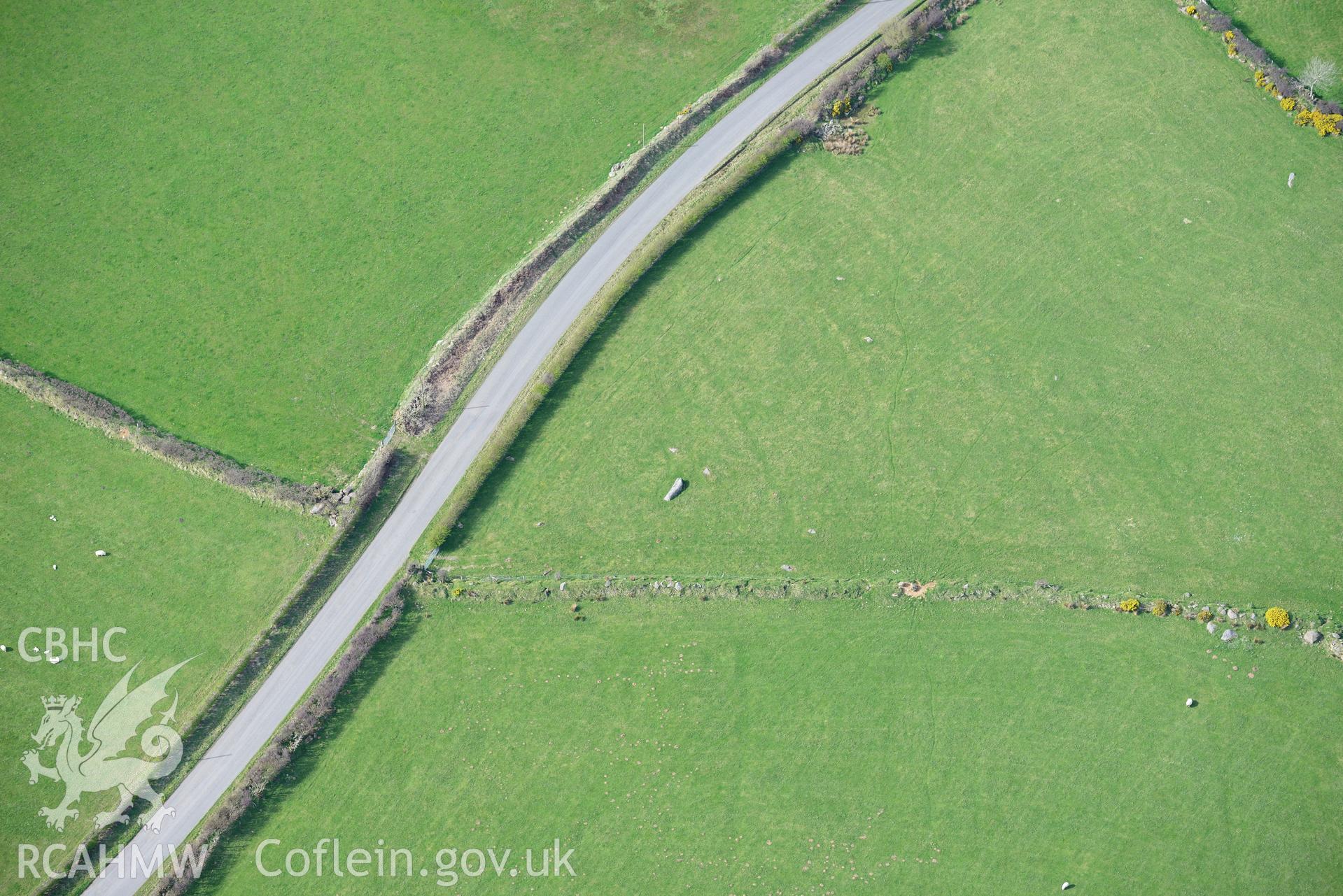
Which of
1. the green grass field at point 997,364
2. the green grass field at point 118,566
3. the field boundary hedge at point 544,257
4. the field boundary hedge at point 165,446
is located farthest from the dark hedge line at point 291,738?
the field boundary hedge at point 544,257

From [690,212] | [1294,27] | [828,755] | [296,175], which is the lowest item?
[828,755]

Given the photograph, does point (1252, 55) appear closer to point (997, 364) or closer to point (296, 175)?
point (997, 364)

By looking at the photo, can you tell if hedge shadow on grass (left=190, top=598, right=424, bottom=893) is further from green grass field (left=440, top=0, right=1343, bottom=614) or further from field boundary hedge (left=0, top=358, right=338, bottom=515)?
field boundary hedge (left=0, top=358, right=338, bottom=515)

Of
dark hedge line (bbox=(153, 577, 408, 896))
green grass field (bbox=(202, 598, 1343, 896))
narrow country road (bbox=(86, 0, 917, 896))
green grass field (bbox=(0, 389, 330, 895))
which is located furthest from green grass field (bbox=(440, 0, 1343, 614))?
green grass field (bbox=(0, 389, 330, 895))

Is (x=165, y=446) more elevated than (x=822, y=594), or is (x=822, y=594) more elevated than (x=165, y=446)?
(x=165, y=446)

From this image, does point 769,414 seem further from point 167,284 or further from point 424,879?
point 167,284

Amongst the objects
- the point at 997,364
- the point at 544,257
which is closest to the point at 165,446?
the point at 544,257

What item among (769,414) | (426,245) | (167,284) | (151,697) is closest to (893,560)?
(769,414)
